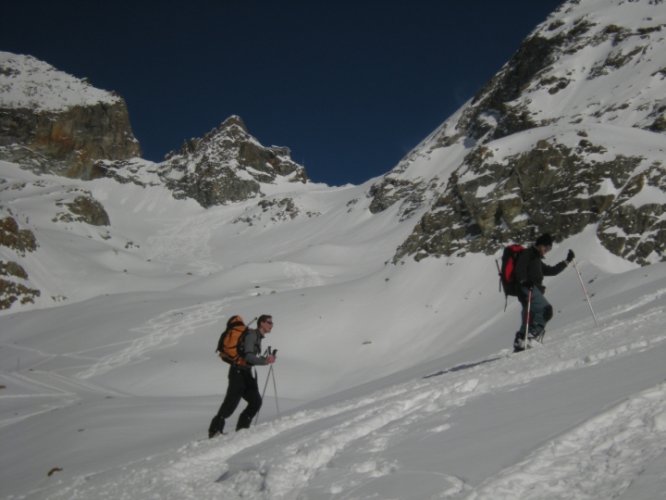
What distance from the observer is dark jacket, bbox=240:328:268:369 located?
782 centimetres

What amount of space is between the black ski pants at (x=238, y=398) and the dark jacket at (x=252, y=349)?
21cm

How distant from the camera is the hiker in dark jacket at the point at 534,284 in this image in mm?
8750

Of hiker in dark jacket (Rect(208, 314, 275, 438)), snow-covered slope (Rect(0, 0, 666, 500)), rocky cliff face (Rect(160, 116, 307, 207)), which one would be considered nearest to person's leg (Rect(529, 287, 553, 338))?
snow-covered slope (Rect(0, 0, 666, 500))

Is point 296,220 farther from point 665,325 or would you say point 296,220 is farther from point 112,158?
point 665,325

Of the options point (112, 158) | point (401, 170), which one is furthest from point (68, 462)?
point (112, 158)

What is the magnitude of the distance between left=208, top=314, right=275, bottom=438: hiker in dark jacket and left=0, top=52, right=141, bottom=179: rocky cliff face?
356ft

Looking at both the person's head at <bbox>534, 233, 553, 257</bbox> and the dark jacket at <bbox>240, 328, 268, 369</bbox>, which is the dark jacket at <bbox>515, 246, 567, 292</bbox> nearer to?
the person's head at <bbox>534, 233, 553, 257</bbox>

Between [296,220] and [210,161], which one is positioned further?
[210,161]

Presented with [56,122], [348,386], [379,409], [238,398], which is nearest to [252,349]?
[238,398]

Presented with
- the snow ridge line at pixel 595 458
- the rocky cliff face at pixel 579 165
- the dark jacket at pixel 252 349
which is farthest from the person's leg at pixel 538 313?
the rocky cliff face at pixel 579 165

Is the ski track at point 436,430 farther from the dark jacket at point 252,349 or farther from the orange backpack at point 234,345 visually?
the orange backpack at point 234,345

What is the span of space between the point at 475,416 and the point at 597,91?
4745 centimetres

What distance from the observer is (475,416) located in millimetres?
4883

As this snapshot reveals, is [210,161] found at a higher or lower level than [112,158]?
lower
